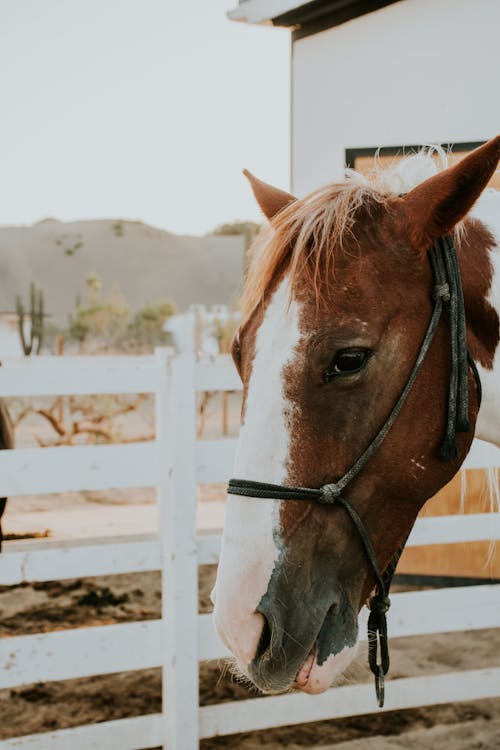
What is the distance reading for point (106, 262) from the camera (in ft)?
213

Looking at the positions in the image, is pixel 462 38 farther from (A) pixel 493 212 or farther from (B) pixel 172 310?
(B) pixel 172 310

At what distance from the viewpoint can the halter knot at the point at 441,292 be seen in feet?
4.68

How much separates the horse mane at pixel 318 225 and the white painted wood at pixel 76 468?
1574mm

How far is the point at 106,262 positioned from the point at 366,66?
61.9 meters

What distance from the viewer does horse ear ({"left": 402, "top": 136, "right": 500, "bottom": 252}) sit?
1.32m

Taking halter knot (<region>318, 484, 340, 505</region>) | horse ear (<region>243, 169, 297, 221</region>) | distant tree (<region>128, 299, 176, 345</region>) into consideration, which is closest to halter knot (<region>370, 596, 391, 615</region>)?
halter knot (<region>318, 484, 340, 505</region>)

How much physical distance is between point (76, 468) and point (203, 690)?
5.27 ft

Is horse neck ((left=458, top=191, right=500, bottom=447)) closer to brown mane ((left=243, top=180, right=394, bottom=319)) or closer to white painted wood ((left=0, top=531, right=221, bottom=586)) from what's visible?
brown mane ((left=243, top=180, right=394, bottom=319))

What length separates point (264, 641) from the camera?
4.25 feet

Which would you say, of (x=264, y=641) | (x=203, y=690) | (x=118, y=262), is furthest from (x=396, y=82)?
(x=118, y=262)

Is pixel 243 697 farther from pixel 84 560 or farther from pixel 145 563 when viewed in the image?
pixel 84 560

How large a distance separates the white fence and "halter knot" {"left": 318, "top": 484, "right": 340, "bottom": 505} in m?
1.64

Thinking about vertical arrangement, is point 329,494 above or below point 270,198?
below

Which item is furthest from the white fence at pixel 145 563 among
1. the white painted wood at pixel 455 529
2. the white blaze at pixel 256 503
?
the white blaze at pixel 256 503
